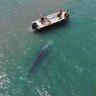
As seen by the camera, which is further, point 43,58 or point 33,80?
point 43,58

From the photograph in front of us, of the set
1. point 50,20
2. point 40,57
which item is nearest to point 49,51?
point 40,57

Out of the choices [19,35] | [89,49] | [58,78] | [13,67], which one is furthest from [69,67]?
[19,35]

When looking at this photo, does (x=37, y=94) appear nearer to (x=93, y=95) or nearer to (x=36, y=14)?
(x=93, y=95)

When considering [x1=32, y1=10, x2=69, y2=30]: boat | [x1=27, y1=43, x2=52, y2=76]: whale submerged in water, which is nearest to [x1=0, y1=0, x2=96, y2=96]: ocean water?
[x1=27, y1=43, x2=52, y2=76]: whale submerged in water

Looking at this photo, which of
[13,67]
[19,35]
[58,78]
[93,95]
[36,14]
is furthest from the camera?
[36,14]

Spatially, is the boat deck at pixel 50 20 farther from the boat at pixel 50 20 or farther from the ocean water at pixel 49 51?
the ocean water at pixel 49 51

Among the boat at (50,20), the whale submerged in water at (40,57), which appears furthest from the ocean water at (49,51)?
the boat at (50,20)

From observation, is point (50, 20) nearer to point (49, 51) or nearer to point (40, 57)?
point (49, 51)
